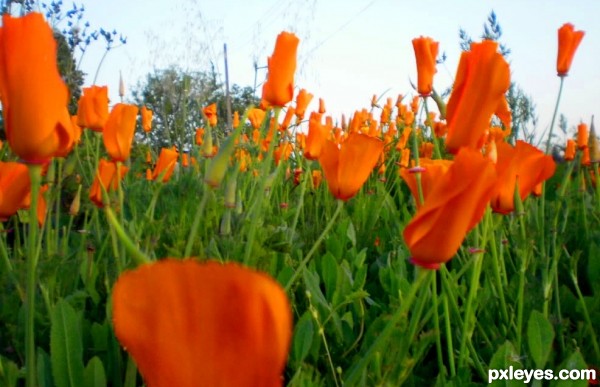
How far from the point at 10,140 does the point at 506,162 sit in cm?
63

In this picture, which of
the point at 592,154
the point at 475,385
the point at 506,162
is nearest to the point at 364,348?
the point at 475,385

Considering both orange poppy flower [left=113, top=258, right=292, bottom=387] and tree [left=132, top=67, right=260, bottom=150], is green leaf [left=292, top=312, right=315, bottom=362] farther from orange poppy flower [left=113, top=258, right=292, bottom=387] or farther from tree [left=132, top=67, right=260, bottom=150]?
tree [left=132, top=67, right=260, bottom=150]

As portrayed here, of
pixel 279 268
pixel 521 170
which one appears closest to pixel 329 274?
pixel 279 268

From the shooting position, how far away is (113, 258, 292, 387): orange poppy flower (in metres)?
0.25

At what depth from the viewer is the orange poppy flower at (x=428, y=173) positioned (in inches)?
32.8

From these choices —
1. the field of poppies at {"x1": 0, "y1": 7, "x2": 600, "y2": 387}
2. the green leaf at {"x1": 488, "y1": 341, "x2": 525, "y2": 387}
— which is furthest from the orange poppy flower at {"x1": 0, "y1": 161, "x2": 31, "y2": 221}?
the green leaf at {"x1": 488, "y1": 341, "x2": 525, "y2": 387}

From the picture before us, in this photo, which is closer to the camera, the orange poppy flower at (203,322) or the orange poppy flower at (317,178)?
the orange poppy flower at (203,322)

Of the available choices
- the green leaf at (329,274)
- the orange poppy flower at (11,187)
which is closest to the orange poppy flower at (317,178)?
the green leaf at (329,274)

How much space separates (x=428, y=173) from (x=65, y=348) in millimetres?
590

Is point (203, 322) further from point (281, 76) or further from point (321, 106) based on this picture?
point (321, 106)

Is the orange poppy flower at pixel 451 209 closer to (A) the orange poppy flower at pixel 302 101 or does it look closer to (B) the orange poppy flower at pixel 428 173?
(B) the orange poppy flower at pixel 428 173

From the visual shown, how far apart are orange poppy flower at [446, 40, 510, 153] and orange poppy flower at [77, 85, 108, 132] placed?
2.60 feet

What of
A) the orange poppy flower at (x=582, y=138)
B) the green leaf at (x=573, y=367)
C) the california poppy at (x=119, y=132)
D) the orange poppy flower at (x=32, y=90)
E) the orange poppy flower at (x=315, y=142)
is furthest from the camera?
the orange poppy flower at (x=582, y=138)

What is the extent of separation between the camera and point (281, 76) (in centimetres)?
124
